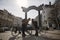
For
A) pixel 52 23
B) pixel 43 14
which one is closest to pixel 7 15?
pixel 43 14

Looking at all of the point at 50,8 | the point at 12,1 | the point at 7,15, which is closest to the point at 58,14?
the point at 50,8

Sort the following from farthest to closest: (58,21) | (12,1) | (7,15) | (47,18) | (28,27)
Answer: (47,18)
(58,21)
(7,15)
(12,1)
(28,27)

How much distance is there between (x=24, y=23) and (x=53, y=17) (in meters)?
12.9

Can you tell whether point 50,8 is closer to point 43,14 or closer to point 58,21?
point 43,14

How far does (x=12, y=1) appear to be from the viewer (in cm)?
639

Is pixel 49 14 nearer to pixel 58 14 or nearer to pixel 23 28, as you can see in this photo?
pixel 58 14

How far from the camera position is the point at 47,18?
17359 mm

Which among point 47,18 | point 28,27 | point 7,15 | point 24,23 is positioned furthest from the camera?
point 47,18

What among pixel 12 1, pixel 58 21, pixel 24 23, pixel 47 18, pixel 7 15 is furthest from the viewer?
pixel 47 18

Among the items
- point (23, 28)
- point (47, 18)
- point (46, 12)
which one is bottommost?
point (23, 28)

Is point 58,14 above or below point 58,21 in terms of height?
above

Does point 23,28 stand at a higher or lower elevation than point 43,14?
lower

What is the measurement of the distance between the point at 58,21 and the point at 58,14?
1329 millimetres

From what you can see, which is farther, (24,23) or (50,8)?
(50,8)
